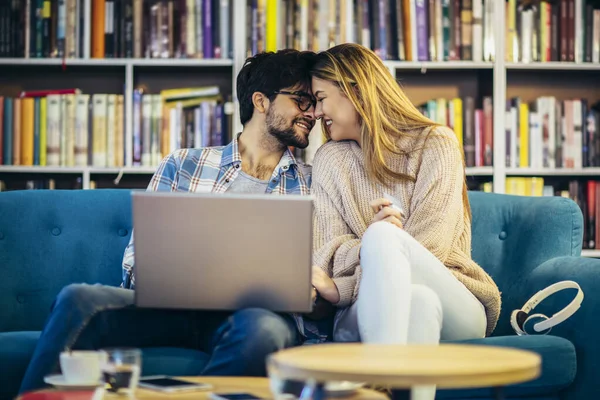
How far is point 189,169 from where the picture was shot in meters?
2.44

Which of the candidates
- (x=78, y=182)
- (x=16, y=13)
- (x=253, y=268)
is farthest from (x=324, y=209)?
(x=16, y=13)

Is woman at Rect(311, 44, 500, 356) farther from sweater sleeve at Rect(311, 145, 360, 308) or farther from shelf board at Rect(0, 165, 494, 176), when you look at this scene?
shelf board at Rect(0, 165, 494, 176)

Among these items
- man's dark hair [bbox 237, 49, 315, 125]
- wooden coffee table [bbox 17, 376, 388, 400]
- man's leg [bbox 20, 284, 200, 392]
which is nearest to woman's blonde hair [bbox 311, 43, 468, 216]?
man's dark hair [bbox 237, 49, 315, 125]

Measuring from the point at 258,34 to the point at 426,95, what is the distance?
80 centimetres

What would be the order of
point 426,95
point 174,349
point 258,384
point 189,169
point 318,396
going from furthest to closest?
1. point 426,95
2. point 189,169
3. point 174,349
4. point 258,384
5. point 318,396

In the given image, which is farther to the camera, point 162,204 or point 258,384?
point 162,204

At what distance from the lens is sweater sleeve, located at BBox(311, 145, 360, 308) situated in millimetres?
2062

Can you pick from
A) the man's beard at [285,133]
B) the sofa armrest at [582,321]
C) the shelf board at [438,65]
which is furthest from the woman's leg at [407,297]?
the shelf board at [438,65]

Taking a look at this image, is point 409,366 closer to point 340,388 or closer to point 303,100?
point 340,388

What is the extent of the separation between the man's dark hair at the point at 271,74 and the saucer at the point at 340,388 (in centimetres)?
128

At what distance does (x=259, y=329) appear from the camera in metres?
1.72

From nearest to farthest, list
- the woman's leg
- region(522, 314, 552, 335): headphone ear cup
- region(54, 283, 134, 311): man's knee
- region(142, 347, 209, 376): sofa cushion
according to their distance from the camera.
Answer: the woman's leg
region(54, 283, 134, 311): man's knee
region(142, 347, 209, 376): sofa cushion
region(522, 314, 552, 335): headphone ear cup

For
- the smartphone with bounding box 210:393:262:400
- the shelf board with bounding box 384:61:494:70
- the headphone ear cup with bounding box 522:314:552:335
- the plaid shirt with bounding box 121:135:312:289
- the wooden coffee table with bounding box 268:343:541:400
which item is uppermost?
the shelf board with bounding box 384:61:494:70

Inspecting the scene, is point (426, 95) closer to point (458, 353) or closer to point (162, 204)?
point (162, 204)
